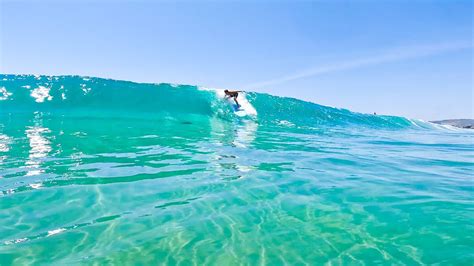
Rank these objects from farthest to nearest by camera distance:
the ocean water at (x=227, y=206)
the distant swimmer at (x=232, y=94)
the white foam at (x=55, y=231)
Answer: the distant swimmer at (x=232, y=94)
the white foam at (x=55, y=231)
the ocean water at (x=227, y=206)

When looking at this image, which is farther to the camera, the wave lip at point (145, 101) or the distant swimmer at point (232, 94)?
the distant swimmer at point (232, 94)

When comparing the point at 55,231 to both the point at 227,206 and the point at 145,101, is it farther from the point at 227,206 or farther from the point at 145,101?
the point at 145,101

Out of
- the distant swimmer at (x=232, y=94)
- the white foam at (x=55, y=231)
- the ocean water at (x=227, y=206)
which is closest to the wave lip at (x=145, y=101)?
the distant swimmer at (x=232, y=94)

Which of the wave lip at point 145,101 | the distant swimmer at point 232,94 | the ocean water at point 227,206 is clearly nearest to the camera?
the ocean water at point 227,206

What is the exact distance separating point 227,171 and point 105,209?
2.01m

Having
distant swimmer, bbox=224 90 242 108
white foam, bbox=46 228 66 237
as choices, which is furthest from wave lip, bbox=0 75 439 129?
white foam, bbox=46 228 66 237

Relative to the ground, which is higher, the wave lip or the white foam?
the wave lip

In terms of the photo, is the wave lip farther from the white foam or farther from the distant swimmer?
the white foam

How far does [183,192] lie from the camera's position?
4.00 m

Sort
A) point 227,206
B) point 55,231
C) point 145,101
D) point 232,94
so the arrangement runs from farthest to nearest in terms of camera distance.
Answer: point 232,94
point 145,101
point 227,206
point 55,231

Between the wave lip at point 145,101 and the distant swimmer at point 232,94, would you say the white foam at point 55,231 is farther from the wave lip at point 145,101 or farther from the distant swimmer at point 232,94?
the distant swimmer at point 232,94

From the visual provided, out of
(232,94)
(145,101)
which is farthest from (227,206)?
(232,94)

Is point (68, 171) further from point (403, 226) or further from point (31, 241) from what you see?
point (403, 226)

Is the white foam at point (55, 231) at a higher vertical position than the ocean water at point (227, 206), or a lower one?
lower
